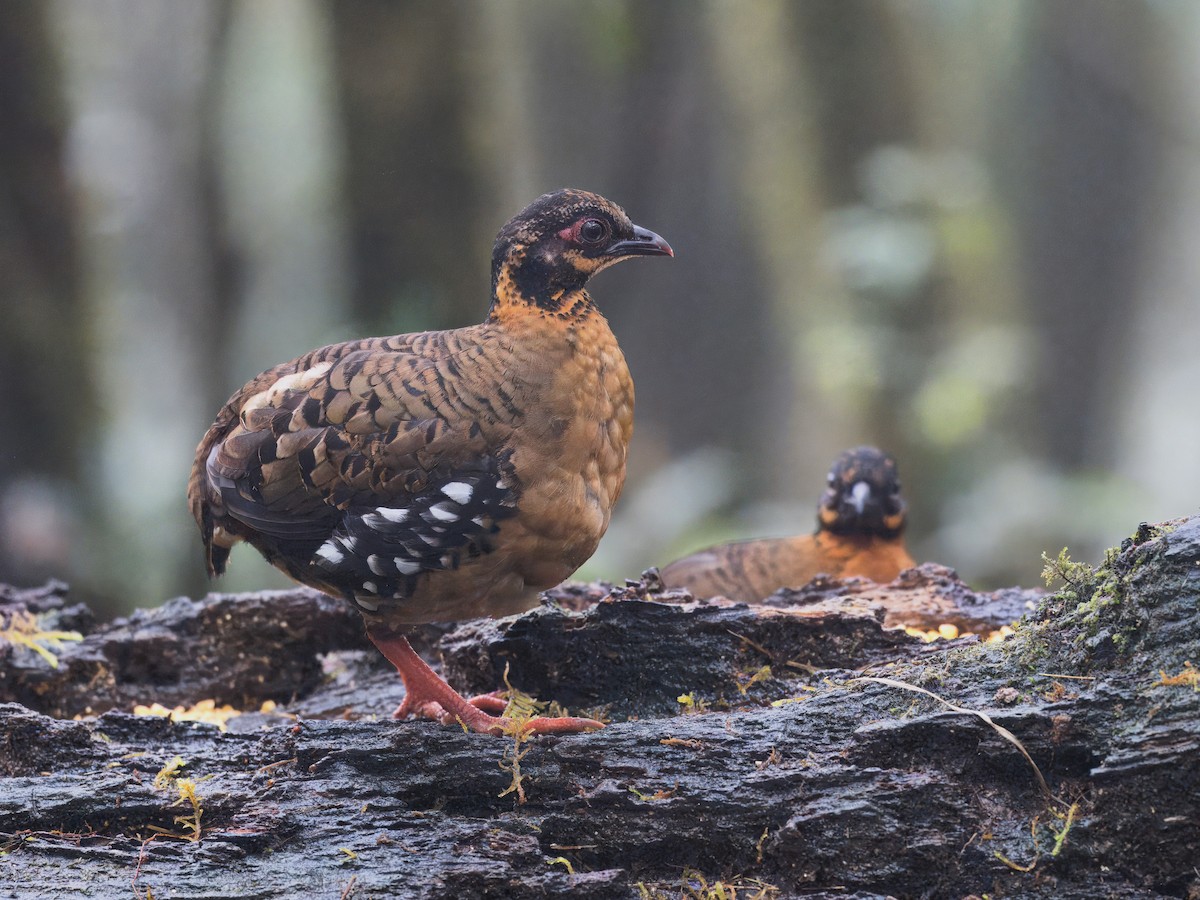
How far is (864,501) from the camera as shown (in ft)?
22.0

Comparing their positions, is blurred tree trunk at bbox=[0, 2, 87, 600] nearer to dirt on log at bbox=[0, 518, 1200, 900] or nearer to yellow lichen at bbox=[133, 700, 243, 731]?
yellow lichen at bbox=[133, 700, 243, 731]

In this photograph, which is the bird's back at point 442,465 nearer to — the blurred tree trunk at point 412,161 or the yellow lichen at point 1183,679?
the yellow lichen at point 1183,679

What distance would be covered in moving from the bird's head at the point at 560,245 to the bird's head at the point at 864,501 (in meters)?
3.53

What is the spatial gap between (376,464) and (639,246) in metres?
1.18

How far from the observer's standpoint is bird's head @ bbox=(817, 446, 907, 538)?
6.71 m

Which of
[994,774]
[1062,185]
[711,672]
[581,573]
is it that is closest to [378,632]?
[711,672]

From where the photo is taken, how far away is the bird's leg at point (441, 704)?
10.7 ft

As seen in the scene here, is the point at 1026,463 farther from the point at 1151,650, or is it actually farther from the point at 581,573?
the point at 1151,650

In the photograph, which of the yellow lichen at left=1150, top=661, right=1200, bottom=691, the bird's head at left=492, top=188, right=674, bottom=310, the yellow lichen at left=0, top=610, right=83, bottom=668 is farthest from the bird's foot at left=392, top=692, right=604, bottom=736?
the yellow lichen at left=0, top=610, right=83, bottom=668

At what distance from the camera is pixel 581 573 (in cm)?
922

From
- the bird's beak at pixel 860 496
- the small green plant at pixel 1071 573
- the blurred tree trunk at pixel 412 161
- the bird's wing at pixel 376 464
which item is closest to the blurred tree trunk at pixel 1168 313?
the bird's beak at pixel 860 496

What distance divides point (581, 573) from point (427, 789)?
6172mm

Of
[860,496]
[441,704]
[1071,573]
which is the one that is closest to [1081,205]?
[860,496]

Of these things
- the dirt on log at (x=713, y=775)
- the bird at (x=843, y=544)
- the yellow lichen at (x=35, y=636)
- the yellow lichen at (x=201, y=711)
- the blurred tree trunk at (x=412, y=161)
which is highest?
the blurred tree trunk at (x=412, y=161)
